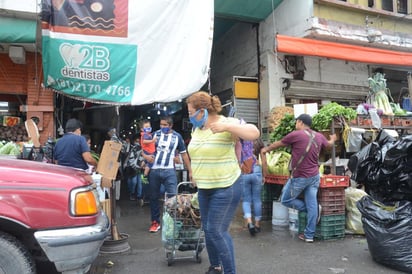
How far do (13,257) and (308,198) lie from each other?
3.95m

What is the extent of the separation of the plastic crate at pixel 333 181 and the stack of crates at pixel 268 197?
1.40 meters

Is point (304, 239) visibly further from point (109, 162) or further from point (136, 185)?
point (136, 185)

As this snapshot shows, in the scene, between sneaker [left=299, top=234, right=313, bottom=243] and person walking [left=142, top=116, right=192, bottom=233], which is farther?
person walking [left=142, top=116, right=192, bottom=233]

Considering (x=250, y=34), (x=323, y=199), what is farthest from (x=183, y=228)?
(x=250, y=34)

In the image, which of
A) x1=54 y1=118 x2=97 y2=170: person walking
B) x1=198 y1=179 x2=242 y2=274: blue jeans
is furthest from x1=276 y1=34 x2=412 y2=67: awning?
x1=198 y1=179 x2=242 y2=274: blue jeans

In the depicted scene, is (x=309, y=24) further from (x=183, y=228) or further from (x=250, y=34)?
(x=183, y=228)

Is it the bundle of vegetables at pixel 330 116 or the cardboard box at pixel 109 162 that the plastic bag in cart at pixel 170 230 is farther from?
the bundle of vegetables at pixel 330 116

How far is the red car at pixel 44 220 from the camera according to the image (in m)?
3.01

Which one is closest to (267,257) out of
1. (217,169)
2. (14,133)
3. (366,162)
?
(366,162)

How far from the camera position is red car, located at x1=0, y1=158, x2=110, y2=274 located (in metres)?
3.01

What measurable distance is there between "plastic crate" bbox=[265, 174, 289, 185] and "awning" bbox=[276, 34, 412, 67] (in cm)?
286

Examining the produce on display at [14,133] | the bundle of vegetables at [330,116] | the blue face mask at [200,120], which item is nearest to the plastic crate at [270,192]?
the bundle of vegetables at [330,116]

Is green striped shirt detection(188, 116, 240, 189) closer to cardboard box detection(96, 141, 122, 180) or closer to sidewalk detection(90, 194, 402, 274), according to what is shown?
sidewalk detection(90, 194, 402, 274)

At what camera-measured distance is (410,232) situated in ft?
14.1
